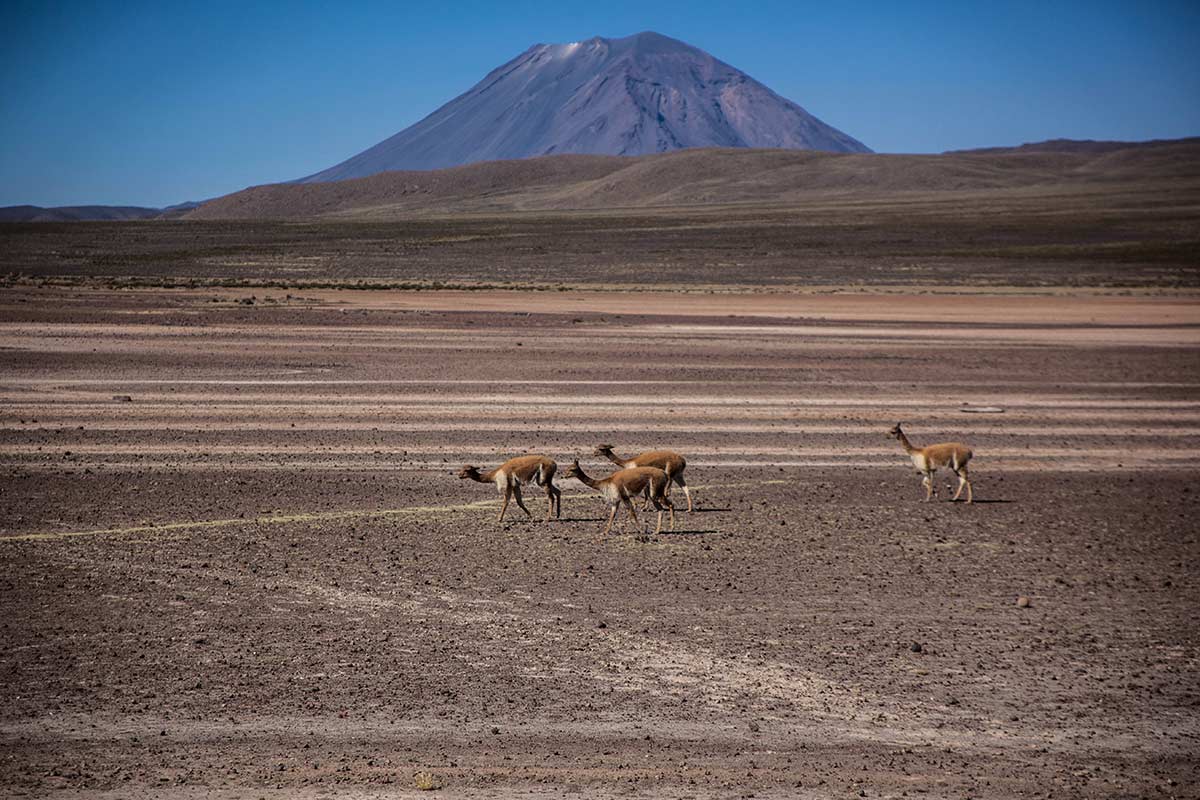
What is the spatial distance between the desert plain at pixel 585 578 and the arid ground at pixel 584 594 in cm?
4

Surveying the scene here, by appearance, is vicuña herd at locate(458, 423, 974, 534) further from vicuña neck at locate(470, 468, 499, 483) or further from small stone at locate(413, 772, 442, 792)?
small stone at locate(413, 772, 442, 792)

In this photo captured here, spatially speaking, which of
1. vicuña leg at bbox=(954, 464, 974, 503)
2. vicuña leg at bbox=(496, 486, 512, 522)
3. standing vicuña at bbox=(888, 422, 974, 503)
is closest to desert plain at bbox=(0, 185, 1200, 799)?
vicuña leg at bbox=(496, 486, 512, 522)

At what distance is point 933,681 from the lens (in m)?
8.62

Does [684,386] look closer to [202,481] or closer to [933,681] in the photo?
[202,481]

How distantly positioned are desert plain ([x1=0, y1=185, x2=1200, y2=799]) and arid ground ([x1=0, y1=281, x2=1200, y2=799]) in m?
0.04

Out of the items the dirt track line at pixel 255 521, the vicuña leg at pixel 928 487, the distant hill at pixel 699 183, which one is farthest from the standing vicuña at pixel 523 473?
the distant hill at pixel 699 183

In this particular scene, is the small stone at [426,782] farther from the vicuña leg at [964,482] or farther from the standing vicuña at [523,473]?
the vicuña leg at [964,482]

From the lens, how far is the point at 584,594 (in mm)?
10602

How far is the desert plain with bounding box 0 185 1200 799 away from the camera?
735 cm

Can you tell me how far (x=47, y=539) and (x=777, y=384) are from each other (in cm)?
1520

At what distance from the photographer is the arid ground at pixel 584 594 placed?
24.0 feet

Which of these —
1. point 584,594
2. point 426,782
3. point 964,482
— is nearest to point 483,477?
point 584,594

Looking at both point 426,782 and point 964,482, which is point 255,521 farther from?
point 964,482

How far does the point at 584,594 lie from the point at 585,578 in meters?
0.50
